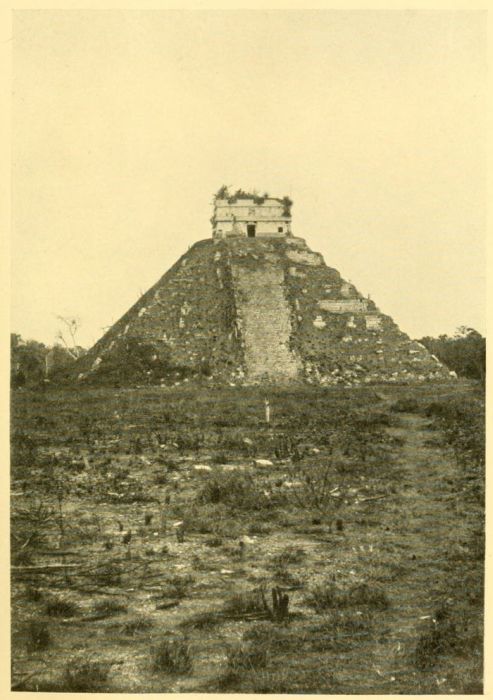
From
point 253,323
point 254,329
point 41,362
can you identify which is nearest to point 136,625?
point 41,362

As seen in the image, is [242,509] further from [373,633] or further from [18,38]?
[18,38]

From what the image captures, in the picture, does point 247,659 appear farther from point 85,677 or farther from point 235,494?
point 235,494

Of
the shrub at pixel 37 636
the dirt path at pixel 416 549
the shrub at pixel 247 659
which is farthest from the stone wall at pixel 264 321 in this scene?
the shrub at pixel 247 659

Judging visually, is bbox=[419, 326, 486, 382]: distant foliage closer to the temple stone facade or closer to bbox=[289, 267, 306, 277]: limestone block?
bbox=[289, 267, 306, 277]: limestone block

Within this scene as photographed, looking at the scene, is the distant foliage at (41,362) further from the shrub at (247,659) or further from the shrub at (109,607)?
the shrub at (247,659)

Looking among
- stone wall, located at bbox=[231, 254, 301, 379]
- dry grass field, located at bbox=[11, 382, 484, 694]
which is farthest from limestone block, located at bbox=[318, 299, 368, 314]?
dry grass field, located at bbox=[11, 382, 484, 694]

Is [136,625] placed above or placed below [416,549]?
below
